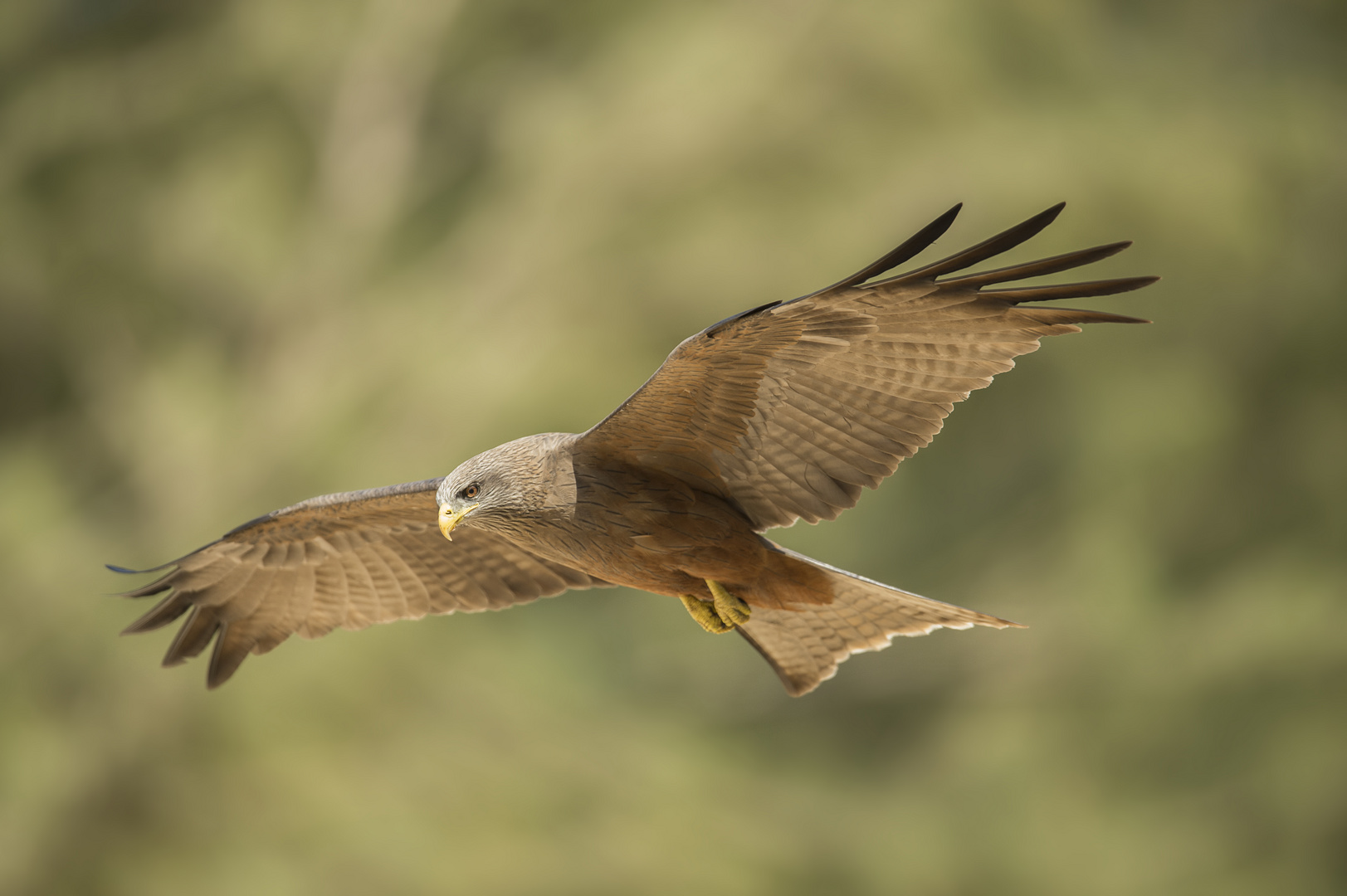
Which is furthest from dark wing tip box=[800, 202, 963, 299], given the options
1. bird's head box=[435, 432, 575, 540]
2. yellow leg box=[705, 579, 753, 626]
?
yellow leg box=[705, 579, 753, 626]

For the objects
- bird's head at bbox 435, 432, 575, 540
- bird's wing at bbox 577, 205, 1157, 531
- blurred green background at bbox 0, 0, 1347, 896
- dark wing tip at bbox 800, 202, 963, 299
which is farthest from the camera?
blurred green background at bbox 0, 0, 1347, 896

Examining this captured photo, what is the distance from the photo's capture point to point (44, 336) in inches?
625

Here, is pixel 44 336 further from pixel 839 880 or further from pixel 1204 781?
pixel 1204 781

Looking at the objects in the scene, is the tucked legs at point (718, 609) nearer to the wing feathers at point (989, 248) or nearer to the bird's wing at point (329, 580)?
the bird's wing at point (329, 580)

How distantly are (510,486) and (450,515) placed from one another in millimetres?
270

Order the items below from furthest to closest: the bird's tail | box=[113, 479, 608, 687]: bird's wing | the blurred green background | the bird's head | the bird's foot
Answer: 1. the blurred green background
2. box=[113, 479, 608, 687]: bird's wing
3. the bird's foot
4. the bird's tail
5. the bird's head

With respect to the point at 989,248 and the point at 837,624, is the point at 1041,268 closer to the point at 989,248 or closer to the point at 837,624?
the point at 989,248

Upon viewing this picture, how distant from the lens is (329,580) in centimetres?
542

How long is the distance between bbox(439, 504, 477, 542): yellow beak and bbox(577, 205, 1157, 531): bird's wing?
45 cm

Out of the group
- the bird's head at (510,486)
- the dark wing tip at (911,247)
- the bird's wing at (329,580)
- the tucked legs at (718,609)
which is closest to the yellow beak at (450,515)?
the bird's head at (510,486)

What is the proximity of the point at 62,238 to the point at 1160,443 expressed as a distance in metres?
14.2

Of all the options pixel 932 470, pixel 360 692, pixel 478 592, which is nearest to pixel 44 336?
pixel 360 692

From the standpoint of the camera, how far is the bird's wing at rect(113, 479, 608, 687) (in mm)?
5238

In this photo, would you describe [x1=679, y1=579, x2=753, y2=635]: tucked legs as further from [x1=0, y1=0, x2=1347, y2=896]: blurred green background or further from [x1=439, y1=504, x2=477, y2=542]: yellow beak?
[x1=0, y1=0, x2=1347, y2=896]: blurred green background
